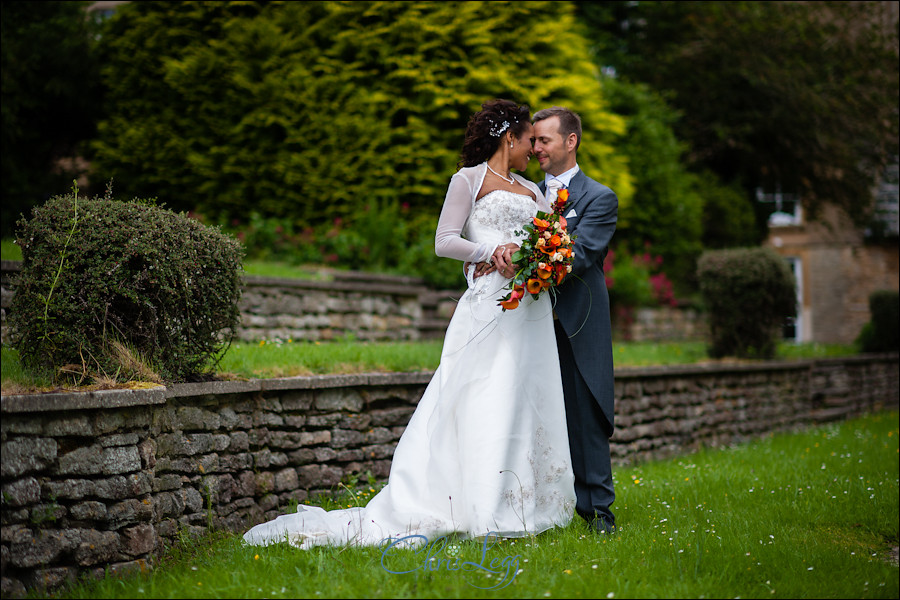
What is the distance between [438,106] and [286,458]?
6.99 meters

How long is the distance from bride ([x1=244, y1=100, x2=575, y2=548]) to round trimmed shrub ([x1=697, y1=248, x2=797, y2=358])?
6385mm

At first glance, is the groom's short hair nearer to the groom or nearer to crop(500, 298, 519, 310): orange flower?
the groom

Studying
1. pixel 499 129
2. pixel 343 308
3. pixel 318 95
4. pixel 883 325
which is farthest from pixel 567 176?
pixel 883 325

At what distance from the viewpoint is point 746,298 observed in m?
9.95

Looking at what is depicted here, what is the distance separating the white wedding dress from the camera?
396 cm

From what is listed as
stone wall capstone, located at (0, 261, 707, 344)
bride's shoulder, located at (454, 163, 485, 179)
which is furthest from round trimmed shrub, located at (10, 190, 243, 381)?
stone wall capstone, located at (0, 261, 707, 344)

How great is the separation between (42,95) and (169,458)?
9916 millimetres

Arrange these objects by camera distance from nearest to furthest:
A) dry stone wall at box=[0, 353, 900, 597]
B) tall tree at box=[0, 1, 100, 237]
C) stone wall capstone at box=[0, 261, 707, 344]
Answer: dry stone wall at box=[0, 353, 900, 597] < stone wall capstone at box=[0, 261, 707, 344] < tall tree at box=[0, 1, 100, 237]

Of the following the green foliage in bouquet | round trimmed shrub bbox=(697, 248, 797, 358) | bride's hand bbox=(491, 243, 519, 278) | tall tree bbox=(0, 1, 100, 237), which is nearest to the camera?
bride's hand bbox=(491, 243, 519, 278)

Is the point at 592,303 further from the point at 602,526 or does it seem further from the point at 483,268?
the point at 602,526

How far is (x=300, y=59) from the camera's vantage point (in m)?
11.5

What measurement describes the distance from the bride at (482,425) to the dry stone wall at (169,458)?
0.51m

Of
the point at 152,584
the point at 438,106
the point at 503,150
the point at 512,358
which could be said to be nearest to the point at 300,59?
the point at 438,106

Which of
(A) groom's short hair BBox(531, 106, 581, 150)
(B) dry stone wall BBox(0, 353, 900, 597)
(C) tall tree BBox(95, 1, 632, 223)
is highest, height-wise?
(C) tall tree BBox(95, 1, 632, 223)
